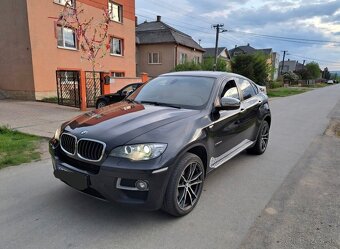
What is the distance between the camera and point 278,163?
17.8 ft

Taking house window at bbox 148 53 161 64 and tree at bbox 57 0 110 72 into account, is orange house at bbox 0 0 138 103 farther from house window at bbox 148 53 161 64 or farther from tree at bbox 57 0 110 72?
house window at bbox 148 53 161 64

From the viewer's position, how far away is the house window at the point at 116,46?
2264 centimetres

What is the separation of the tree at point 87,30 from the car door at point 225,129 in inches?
520

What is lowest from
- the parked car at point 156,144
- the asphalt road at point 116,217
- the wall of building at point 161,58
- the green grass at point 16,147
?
the green grass at point 16,147

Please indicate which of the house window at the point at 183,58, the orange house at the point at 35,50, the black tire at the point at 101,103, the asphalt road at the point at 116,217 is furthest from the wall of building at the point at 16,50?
the house window at the point at 183,58

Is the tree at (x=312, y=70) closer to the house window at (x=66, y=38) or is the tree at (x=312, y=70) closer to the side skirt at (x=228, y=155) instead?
the house window at (x=66, y=38)

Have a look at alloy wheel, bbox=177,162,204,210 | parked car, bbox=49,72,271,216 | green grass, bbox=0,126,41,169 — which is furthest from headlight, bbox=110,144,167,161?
green grass, bbox=0,126,41,169

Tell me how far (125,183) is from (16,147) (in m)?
4.21

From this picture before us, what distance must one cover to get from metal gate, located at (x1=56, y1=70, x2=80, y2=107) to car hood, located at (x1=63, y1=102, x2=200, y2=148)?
A: 1057 centimetres

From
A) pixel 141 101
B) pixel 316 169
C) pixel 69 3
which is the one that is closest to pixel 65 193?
pixel 141 101

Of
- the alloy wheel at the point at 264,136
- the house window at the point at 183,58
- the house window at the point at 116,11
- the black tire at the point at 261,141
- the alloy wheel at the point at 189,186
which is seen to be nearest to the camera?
the alloy wheel at the point at 189,186

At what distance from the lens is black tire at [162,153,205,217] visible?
3088 millimetres

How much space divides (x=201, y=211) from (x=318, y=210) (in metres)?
1.46

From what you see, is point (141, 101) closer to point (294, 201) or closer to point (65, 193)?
point (65, 193)
